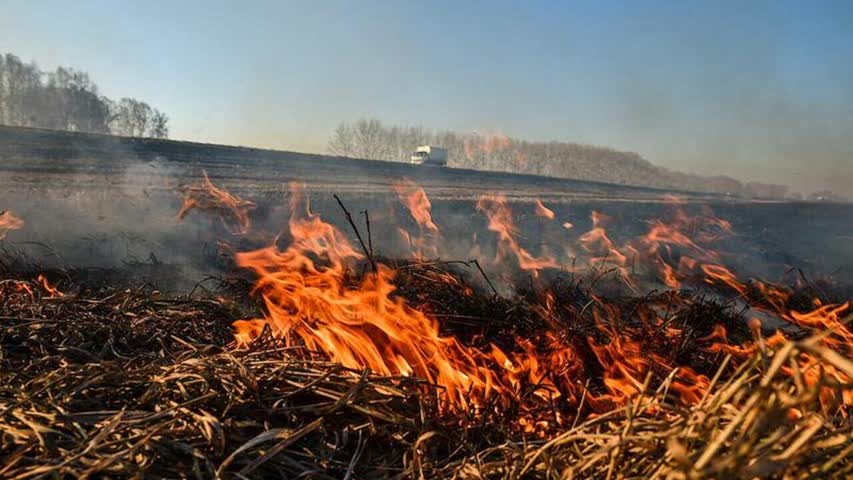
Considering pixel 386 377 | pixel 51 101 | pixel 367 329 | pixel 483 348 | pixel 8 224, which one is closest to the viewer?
pixel 386 377

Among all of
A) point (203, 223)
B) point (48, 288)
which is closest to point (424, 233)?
point (203, 223)

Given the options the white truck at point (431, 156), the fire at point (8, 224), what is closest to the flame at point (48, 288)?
the fire at point (8, 224)

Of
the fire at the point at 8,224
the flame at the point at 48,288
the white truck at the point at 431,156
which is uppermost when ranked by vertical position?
the white truck at the point at 431,156

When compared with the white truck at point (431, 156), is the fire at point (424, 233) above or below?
below

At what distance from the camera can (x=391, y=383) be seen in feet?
6.88

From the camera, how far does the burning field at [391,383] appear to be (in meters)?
1.18

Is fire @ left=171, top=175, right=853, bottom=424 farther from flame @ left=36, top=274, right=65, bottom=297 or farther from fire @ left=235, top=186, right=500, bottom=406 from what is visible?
flame @ left=36, top=274, right=65, bottom=297

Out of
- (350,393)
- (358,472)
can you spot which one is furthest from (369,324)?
(358,472)

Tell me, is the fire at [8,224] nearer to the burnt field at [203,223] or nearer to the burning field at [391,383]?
the burnt field at [203,223]

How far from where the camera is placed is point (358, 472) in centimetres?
173

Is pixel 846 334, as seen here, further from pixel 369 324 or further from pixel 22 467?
pixel 22 467

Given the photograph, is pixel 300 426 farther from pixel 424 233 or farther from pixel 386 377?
pixel 424 233

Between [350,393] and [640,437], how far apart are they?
1.06m

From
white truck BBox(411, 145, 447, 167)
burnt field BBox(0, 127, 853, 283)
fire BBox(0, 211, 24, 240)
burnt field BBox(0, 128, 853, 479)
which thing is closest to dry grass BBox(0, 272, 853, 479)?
burnt field BBox(0, 128, 853, 479)
